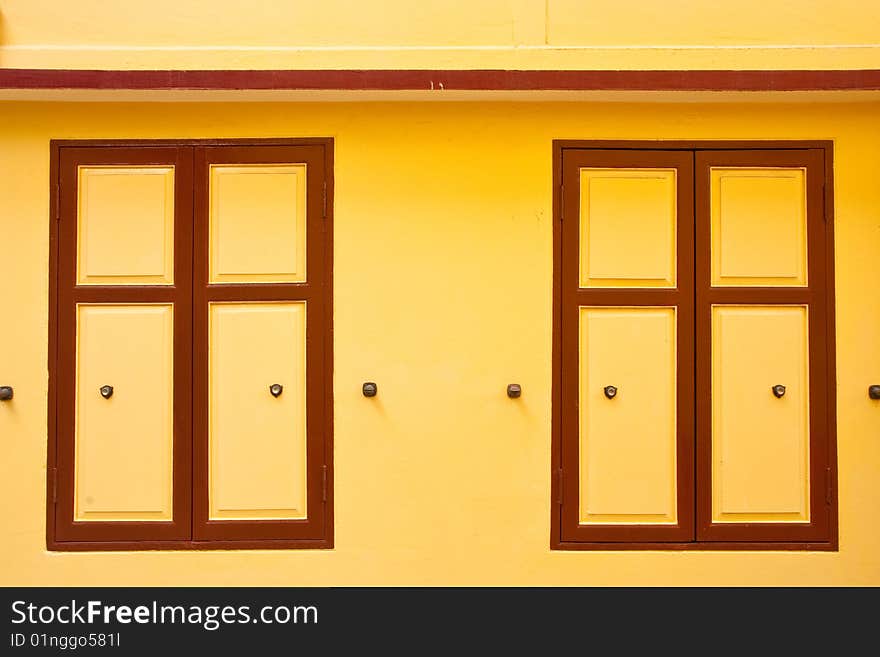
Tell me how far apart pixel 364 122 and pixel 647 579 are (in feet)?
9.39

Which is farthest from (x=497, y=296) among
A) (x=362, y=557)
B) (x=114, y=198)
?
(x=114, y=198)

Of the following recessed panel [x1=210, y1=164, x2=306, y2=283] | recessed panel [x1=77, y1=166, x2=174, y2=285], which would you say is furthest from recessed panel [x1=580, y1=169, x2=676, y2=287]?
recessed panel [x1=77, y1=166, x2=174, y2=285]

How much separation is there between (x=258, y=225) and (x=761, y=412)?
2857 millimetres

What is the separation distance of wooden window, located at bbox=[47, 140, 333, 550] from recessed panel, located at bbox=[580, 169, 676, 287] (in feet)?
4.59

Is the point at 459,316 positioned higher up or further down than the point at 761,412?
higher up

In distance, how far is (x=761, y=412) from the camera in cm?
361

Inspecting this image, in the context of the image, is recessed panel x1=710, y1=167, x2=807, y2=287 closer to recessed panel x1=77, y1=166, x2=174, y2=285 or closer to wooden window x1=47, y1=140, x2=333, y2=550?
wooden window x1=47, y1=140, x2=333, y2=550

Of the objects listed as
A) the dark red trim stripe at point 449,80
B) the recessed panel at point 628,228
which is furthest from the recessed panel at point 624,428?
the dark red trim stripe at point 449,80

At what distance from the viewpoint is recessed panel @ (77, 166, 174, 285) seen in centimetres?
359

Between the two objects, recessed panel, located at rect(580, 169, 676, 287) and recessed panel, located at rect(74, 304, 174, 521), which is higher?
recessed panel, located at rect(580, 169, 676, 287)
